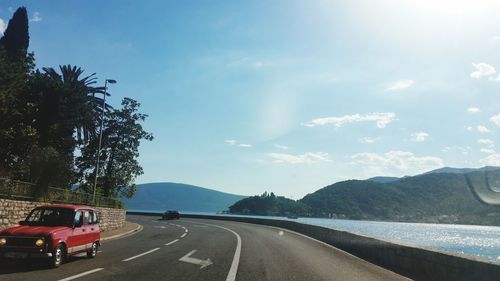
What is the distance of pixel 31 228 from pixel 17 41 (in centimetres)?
3802

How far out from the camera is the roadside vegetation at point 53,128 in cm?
2899

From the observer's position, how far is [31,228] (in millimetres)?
12281

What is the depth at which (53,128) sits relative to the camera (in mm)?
38844

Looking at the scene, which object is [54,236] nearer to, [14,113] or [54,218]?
[54,218]

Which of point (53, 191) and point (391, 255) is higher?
point (53, 191)

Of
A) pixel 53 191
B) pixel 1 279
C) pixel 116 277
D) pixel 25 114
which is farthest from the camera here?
pixel 25 114

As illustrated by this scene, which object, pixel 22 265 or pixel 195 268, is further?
pixel 195 268

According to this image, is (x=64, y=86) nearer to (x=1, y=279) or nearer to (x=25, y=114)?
(x=25, y=114)

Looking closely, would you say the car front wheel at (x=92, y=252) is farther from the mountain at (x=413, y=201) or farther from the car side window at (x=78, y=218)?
the mountain at (x=413, y=201)

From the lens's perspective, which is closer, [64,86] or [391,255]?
[391,255]

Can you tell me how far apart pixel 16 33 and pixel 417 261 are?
44638 millimetres

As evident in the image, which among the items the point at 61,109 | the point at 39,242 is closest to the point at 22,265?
the point at 39,242

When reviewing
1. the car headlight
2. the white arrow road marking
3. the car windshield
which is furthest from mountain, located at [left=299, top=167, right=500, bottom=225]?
the car headlight

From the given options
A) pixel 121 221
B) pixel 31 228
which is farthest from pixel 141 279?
pixel 121 221
